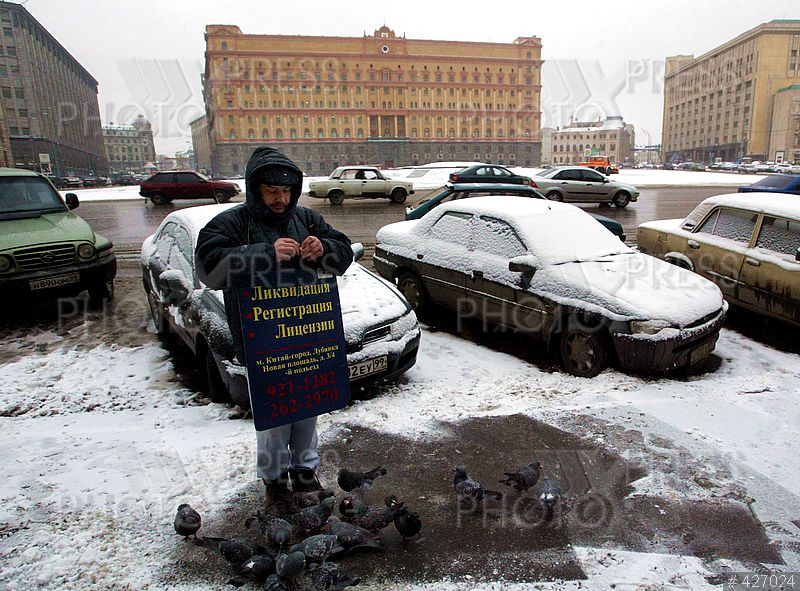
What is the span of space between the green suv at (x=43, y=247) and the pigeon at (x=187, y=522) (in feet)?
16.5

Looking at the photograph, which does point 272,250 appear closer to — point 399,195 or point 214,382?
point 214,382

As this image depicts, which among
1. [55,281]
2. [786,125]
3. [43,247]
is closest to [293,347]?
[55,281]

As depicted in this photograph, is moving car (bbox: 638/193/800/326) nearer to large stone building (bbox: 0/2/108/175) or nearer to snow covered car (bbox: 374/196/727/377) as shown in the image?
snow covered car (bbox: 374/196/727/377)

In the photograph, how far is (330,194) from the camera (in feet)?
72.6

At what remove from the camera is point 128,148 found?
143750 millimetres

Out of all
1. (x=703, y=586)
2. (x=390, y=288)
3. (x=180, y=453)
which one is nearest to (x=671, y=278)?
(x=390, y=288)

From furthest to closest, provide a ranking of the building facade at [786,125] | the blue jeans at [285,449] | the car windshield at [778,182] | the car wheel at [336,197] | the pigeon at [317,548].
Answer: the building facade at [786,125], the car wheel at [336,197], the car windshield at [778,182], the blue jeans at [285,449], the pigeon at [317,548]

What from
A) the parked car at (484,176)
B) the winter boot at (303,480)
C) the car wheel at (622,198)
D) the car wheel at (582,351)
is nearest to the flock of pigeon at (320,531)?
the winter boot at (303,480)

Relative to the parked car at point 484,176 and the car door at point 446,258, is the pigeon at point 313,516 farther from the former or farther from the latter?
the parked car at point 484,176

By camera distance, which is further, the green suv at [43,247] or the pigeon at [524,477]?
the green suv at [43,247]

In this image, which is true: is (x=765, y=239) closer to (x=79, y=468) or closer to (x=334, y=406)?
(x=334, y=406)

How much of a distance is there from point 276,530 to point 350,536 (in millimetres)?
376

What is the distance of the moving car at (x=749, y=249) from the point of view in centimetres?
595

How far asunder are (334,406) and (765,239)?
19.9 feet
